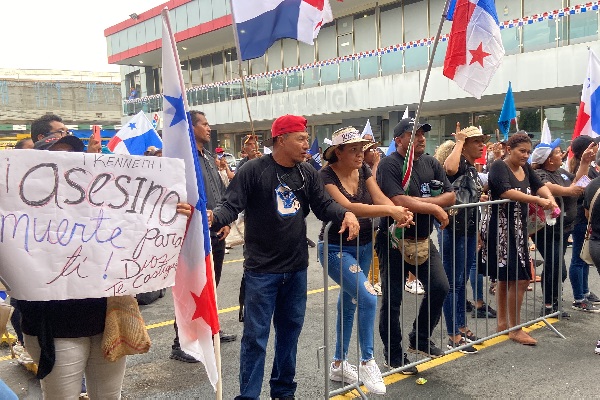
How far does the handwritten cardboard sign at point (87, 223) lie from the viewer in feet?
7.61

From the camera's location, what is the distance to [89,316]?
2.53 meters

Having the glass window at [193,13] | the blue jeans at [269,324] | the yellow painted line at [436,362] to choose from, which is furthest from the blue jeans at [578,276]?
the glass window at [193,13]

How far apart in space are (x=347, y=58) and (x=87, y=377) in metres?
20.8

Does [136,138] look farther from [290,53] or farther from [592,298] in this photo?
[290,53]

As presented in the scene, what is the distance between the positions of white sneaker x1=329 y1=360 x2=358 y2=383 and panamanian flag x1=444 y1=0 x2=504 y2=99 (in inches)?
95.0

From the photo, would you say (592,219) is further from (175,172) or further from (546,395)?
(175,172)

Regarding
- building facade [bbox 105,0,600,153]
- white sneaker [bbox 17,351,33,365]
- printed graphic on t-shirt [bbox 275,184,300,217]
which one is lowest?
white sneaker [bbox 17,351,33,365]

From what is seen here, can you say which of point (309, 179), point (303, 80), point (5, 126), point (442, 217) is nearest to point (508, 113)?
point (442, 217)

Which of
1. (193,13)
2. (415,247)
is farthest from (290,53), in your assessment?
(415,247)

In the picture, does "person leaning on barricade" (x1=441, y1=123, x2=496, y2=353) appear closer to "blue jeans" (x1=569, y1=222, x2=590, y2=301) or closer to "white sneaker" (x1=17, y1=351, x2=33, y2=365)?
"blue jeans" (x1=569, y1=222, x2=590, y2=301)

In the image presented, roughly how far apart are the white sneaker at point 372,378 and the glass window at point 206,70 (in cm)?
3186

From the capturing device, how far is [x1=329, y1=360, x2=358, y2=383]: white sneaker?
13.4ft

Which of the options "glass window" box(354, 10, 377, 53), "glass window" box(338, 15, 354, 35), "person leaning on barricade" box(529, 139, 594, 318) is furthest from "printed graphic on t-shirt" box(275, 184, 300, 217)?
"glass window" box(338, 15, 354, 35)

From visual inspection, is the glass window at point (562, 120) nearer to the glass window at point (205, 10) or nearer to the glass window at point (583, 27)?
the glass window at point (583, 27)
